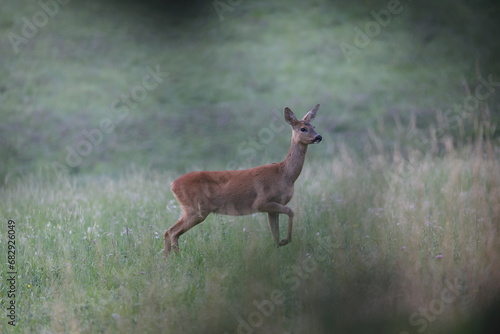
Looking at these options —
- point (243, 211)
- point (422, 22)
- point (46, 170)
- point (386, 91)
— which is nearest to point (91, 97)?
point (46, 170)

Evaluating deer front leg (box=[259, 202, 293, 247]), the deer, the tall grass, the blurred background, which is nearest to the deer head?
the deer

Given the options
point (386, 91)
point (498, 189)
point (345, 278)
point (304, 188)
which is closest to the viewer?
point (345, 278)

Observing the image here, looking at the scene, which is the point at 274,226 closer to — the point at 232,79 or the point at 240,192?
the point at 240,192

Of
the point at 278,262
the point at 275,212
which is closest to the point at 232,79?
the point at 275,212

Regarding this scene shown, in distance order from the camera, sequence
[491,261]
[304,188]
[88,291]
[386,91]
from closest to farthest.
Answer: [491,261] < [88,291] < [304,188] < [386,91]

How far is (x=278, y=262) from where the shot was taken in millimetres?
5715

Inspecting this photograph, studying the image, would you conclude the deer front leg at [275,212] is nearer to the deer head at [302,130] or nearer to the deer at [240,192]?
the deer at [240,192]

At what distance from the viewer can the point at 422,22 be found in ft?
61.8

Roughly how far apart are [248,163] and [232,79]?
7710 millimetres

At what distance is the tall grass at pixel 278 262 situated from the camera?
4367 mm

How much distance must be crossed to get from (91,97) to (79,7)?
2521mm

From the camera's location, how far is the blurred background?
48.8ft

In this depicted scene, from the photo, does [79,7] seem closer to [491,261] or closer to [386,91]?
[386,91]

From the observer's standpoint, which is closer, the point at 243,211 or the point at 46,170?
the point at 243,211
